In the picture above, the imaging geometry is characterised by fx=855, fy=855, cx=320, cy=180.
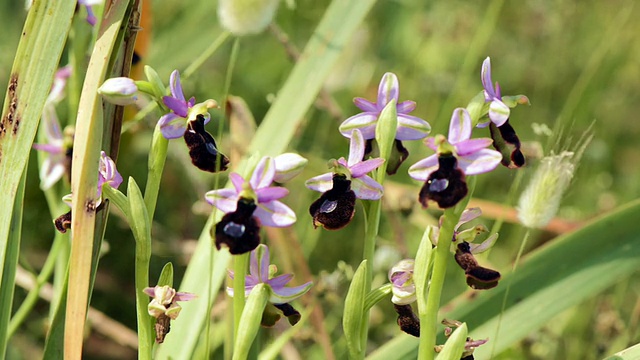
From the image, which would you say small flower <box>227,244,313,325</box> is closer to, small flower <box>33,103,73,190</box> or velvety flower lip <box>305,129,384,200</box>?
velvety flower lip <box>305,129,384,200</box>

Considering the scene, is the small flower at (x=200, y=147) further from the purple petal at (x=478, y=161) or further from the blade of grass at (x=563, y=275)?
the blade of grass at (x=563, y=275)

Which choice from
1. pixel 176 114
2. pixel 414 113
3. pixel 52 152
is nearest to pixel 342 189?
pixel 176 114

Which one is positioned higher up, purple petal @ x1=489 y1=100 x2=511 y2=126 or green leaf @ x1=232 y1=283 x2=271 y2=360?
purple petal @ x1=489 y1=100 x2=511 y2=126

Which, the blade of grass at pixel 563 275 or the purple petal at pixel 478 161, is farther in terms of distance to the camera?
the blade of grass at pixel 563 275

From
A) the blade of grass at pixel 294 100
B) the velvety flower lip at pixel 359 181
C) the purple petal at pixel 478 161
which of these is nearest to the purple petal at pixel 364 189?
the velvety flower lip at pixel 359 181

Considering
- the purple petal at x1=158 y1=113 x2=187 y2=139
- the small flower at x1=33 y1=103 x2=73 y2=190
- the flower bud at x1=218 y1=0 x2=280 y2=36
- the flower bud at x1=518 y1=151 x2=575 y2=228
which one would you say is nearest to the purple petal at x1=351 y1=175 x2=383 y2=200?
the purple petal at x1=158 y1=113 x2=187 y2=139

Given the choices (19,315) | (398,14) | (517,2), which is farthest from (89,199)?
(517,2)
